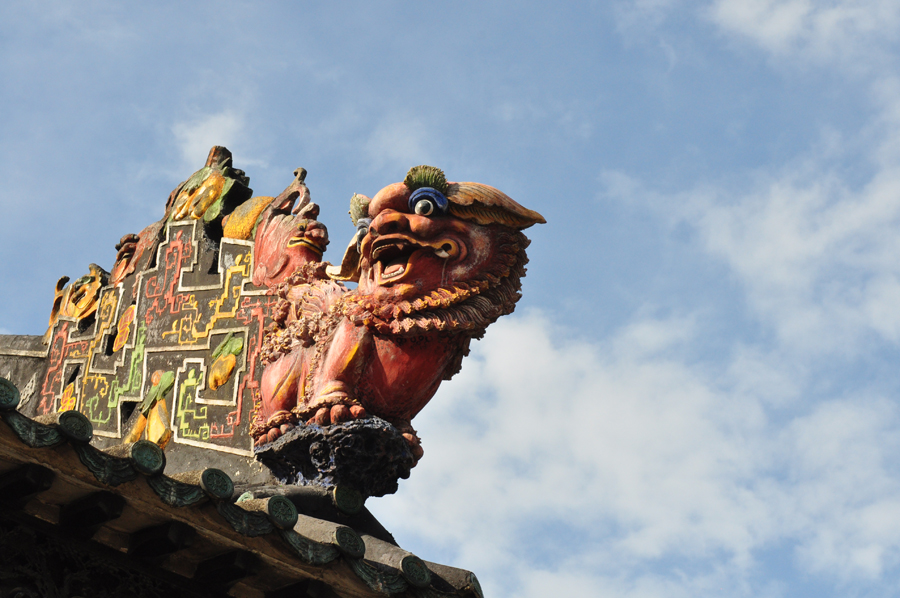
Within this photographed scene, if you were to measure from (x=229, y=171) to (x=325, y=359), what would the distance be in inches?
138

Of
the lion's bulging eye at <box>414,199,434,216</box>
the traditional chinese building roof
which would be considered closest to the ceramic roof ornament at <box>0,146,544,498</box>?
the lion's bulging eye at <box>414,199,434,216</box>

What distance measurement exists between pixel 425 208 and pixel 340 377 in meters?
1.47

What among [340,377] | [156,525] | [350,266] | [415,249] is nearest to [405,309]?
[415,249]

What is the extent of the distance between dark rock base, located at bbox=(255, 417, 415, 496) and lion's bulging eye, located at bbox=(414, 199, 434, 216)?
1654 mm

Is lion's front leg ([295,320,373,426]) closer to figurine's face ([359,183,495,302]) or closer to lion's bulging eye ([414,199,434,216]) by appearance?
figurine's face ([359,183,495,302])

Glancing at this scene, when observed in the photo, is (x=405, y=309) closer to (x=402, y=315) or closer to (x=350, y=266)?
(x=402, y=315)

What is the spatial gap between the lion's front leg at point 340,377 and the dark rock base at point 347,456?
0.30ft

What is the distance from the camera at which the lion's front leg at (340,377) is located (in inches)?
304

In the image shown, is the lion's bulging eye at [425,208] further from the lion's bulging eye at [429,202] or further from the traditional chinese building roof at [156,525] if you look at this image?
the traditional chinese building roof at [156,525]

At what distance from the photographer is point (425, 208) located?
324 inches

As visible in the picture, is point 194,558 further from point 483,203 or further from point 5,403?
point 483,203

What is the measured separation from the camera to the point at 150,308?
33.9ft

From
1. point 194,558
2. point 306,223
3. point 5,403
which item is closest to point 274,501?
point 194,558

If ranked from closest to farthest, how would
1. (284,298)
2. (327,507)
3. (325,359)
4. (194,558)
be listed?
(194,558) < (327,507) < (325,359) < (284,298)
